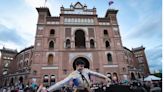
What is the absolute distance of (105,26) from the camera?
2070 centimetres

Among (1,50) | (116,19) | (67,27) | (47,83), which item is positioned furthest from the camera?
(1,50)

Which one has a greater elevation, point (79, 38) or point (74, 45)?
point (79, 38)

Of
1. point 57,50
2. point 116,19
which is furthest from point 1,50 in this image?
point 116,19

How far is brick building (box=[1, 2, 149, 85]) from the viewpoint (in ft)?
58.1

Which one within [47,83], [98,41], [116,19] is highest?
[116,19]

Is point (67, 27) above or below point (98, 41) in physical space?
above

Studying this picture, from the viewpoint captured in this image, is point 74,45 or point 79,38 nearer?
point 74,45

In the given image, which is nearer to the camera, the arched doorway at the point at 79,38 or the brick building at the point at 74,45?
the brick building at the point at 74,45

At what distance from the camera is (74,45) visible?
19141mm

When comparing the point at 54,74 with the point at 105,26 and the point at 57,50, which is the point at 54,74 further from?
the point at 105,26

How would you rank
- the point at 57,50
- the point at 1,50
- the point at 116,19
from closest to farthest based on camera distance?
the point at 57,50 → the point at 116,19 → the point at 1,50

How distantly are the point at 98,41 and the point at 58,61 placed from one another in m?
5.76

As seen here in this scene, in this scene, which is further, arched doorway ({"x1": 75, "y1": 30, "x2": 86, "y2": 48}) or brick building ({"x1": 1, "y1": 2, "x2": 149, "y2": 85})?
arched doorway ({"x1": 75, "y1": 30, "x2": 86, "y2": 48})

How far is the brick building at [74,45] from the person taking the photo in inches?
697
